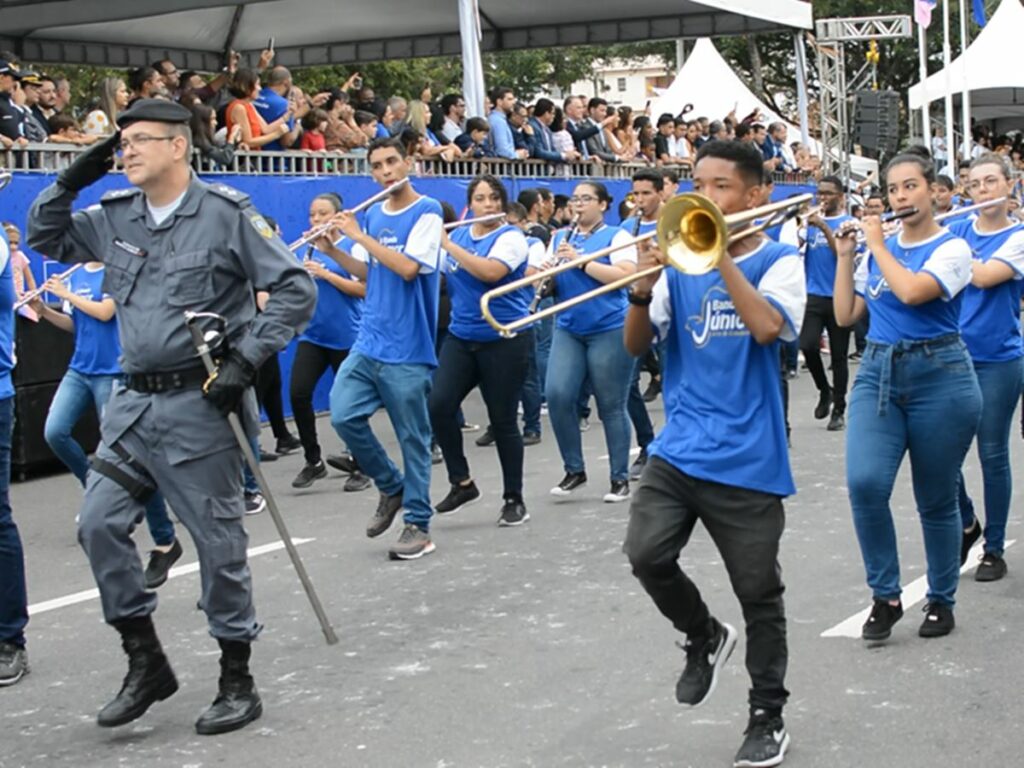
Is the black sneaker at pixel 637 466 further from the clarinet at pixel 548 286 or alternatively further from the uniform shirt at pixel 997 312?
the uniform shirt at pixel 997 312

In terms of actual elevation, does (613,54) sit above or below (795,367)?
above

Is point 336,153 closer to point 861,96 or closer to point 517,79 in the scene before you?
point 861,96

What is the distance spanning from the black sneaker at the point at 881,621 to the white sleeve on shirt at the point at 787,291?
5.71 ft

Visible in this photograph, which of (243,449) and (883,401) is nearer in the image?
(243,449)

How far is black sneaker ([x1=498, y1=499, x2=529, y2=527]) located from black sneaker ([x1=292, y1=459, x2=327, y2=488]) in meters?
2.17

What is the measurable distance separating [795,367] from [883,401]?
1068 centimetres

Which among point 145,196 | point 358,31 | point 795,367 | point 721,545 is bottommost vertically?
point 795,367

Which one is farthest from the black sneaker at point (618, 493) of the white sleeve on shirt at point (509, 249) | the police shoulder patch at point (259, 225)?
the police shoulder patch at point (259, 225)

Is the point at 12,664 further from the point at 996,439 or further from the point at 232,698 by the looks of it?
the point at 996,439

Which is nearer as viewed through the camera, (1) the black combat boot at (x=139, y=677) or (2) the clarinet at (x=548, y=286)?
(1) the black combat boot at (x=139, y=677)

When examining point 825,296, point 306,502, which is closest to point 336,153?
point 825,296

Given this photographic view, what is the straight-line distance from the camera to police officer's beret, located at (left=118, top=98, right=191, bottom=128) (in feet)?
17.9

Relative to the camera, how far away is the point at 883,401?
247 inches

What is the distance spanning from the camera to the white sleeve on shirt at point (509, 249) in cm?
941
